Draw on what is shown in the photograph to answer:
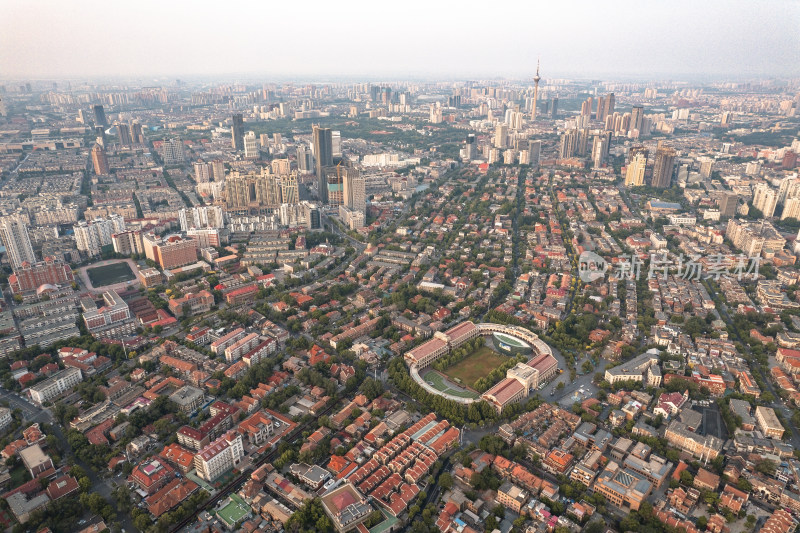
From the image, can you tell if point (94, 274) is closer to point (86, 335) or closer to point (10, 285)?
point (10, 285)

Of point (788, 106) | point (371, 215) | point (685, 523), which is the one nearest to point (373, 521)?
point (685, 523)

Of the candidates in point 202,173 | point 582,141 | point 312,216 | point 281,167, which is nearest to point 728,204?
point 582,141

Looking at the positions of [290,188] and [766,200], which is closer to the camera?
[766,200]

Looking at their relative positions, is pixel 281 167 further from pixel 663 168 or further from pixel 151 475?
pixel 151 475

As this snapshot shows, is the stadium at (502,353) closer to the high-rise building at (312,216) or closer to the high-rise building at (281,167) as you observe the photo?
the high-rise building at (312,216)

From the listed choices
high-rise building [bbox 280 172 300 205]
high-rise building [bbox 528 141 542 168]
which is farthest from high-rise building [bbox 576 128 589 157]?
high-rise building [bbox 280 172 300 205]

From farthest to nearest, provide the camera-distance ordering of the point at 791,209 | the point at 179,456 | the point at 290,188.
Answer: the point at 290,188 → the point at 791,209 → the point at 179,456

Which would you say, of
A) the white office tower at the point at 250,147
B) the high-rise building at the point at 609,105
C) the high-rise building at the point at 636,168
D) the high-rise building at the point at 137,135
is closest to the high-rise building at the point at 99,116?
the high-rise building at the point at 137,135
